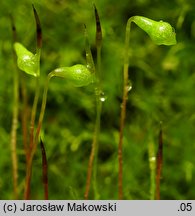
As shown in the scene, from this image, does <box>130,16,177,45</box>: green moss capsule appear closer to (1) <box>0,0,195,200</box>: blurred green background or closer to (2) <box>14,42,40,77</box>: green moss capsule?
(2) <box>14,42,40,77</box>: green moss capsule

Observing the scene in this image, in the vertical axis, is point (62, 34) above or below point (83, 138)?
above

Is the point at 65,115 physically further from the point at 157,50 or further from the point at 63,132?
the point at 157,50

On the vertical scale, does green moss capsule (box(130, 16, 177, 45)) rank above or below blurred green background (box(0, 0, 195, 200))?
below

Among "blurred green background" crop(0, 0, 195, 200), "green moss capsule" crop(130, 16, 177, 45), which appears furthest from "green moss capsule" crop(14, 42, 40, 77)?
"blurred green background" crop(0, 0, 195, 200)

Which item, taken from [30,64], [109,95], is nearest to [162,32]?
[30,64]

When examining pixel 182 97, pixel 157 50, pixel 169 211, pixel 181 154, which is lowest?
pixel 169 211

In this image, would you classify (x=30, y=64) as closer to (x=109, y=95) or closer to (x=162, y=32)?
(x=162, y=32)

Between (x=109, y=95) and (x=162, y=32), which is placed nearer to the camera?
(x=162, y=32)

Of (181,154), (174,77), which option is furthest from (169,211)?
(174,77)
